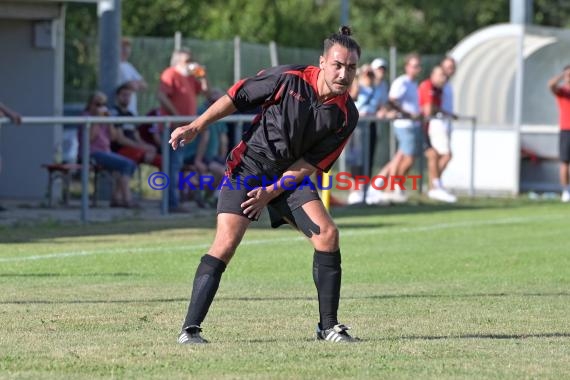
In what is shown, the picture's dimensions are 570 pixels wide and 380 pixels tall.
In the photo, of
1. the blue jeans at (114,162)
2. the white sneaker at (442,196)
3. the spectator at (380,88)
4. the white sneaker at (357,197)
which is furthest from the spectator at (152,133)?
the white sneaker at (442,196)

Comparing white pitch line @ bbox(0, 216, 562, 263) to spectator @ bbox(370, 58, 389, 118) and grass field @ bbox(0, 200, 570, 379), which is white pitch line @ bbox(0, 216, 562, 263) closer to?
grass field @ bbox(0, 200, 570, 379)

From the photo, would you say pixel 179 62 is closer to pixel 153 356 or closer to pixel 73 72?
pixel 73 72

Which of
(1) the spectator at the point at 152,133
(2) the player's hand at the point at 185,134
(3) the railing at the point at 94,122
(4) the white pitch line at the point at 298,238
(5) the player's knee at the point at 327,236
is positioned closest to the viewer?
(2) the player's hand at the point at 185,134

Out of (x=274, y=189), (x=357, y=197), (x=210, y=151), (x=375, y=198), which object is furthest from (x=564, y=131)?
(x=274, y=189)

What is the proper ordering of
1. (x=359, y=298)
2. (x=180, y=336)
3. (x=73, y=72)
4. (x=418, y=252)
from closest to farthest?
(x=180, y=336), (x=359, y=298), (x=418, y=252), (x=73, y=72)

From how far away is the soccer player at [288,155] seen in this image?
7840 mm

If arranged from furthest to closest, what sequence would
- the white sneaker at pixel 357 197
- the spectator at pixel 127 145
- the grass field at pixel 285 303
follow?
the white sneaker at pixel 357 197 < the spectator at pixel 127 145 < the grass field at pixel 285 303

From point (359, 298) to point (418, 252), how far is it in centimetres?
362

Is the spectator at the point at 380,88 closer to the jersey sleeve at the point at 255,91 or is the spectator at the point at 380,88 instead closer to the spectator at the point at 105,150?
the spectator at the point at 105,150

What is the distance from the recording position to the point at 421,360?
294 inches

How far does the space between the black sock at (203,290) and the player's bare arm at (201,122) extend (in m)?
0.71

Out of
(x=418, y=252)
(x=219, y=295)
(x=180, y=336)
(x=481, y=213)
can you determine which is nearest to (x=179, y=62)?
(x=481, y=213)

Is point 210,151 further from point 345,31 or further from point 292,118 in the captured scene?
point 292,118

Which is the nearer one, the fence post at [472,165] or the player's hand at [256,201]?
the player's hand at [256,201]
